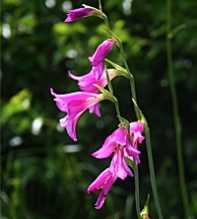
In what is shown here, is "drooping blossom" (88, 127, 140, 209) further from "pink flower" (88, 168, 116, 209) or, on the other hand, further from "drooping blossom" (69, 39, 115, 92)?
"drooping blossom" (69, 39, 115, 92)

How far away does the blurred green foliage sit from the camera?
380 centimetres

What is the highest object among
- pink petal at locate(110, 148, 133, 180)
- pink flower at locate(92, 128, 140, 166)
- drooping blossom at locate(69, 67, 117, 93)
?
drooping blossom at locate(69, 67, 117, 93)

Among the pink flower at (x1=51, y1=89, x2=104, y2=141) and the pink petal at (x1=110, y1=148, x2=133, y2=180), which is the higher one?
the pink flower at (x1=51, y1=89, x2=104, y2=141)

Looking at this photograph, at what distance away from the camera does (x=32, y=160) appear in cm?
390

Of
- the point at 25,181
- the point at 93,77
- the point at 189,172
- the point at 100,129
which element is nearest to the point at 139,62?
the point at 100,129

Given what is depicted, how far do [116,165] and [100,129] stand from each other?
253cm

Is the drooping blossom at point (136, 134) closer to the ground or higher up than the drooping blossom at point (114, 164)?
higher up

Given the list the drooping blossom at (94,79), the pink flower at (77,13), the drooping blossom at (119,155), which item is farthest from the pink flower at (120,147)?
the pink flower at (77,13)

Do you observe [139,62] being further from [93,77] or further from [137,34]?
[93,77]

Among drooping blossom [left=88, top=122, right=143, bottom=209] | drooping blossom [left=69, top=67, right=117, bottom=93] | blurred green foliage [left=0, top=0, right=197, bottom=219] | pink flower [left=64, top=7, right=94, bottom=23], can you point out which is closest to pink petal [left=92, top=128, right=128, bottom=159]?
drooping blossom [left=88, top=122, right=143, bottom=209]

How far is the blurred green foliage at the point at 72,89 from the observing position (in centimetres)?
380

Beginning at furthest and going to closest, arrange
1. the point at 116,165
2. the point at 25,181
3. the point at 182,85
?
the point at 182,85 → the point at 25,181 → the point at 116,165

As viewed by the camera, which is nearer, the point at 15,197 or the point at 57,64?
the point at 15,197

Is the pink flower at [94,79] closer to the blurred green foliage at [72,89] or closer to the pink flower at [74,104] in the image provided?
the pink flower at [74,104]
